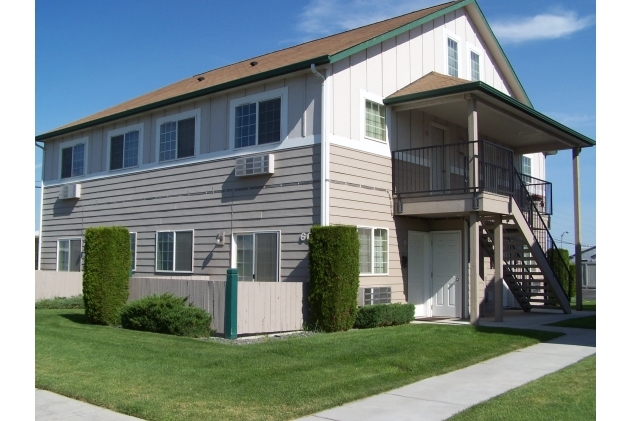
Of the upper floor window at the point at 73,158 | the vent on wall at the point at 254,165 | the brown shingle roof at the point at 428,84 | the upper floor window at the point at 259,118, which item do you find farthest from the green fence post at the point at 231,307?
the upper floor window at the point at 73,158

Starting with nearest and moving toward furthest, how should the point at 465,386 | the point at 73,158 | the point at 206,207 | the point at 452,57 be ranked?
the point at 465,386 < the point at 206,207 < the point at 452,57 < the point at 73,158

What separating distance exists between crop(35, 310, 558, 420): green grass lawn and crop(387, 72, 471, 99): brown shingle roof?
219 inches

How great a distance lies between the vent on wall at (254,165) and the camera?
47.4ft

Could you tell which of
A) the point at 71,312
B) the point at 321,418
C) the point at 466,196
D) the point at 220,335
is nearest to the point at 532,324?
the point at 466,196

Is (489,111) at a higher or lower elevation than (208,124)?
higher

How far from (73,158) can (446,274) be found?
12.6m

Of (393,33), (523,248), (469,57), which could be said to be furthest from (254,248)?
(469,57)

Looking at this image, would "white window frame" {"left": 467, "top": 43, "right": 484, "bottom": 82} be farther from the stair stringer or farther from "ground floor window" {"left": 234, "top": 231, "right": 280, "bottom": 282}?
"ground floor window" {"left": 234, "top": 231, "right": 280, "bottom": 282}

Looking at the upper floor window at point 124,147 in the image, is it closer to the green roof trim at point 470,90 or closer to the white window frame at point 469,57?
the green roof trim at point 470,90

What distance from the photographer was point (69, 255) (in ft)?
67.3

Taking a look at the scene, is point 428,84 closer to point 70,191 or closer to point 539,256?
point 539,256

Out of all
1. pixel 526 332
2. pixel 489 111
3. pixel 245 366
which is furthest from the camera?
pixel 489 111
